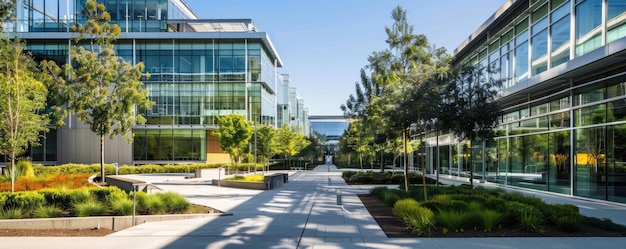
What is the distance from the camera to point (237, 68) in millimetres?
47844

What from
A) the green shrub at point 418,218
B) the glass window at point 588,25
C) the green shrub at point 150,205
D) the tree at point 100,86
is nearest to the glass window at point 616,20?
the glass window at point 588,25

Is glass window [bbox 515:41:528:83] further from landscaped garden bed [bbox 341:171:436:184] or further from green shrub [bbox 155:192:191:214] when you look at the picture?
green shrub [bbox 155:192:191:214]

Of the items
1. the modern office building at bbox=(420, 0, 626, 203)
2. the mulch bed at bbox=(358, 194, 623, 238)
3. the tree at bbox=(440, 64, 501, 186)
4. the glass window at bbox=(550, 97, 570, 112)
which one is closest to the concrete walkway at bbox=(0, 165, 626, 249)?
the mulch bed at bbox=(358, 194, 623, 238)

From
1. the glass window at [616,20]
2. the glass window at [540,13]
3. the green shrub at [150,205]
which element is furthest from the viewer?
the glass window at [540,13]

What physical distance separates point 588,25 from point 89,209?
18.9 meters

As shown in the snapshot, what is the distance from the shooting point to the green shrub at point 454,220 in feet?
34.2

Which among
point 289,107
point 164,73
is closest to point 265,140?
point 164,73

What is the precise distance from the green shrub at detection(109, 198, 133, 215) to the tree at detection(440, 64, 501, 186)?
10802mm

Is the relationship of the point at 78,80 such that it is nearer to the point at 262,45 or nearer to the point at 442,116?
the point at 442,116

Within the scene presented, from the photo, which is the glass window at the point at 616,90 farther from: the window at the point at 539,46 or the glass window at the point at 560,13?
the window at the point at 539,46

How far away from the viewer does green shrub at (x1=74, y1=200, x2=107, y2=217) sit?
1220 centimetres

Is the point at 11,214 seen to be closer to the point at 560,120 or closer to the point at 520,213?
the point at 520,213

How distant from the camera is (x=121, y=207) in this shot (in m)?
12.4

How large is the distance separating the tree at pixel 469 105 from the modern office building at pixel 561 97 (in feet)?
4.98
